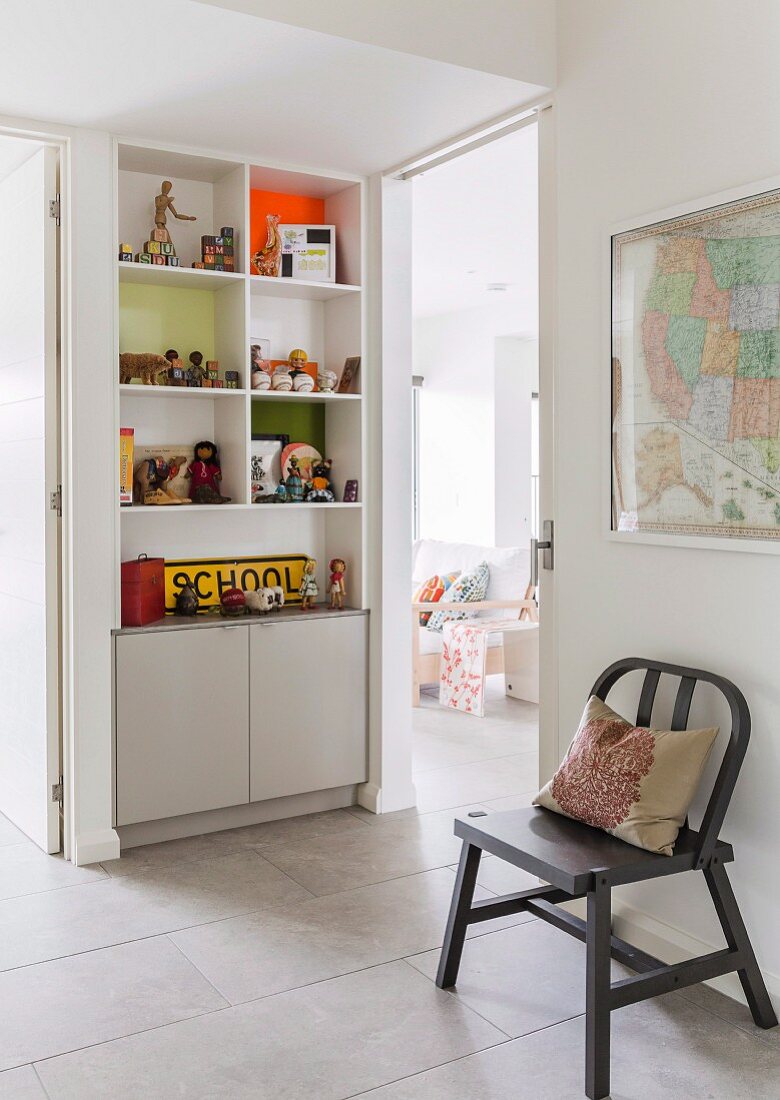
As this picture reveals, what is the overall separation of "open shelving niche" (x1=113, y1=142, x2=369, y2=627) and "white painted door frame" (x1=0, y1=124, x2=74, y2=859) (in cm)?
17

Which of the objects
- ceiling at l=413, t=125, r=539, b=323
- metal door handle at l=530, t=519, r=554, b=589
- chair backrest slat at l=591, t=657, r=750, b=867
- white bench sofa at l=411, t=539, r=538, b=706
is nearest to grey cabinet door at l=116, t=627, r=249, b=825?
metal door handle at l=530, t=519, r=554, b=589

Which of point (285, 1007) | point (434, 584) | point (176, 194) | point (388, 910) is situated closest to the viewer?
point (285, 1007)

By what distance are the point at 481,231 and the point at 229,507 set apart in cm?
242

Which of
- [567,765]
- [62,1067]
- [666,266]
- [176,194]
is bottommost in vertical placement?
[62,1067]

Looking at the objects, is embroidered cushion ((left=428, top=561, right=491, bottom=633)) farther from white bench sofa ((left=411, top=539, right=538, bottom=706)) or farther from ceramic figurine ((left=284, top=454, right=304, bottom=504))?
ceramic figurine ((left=284, top=454, right=304, bottom=504))

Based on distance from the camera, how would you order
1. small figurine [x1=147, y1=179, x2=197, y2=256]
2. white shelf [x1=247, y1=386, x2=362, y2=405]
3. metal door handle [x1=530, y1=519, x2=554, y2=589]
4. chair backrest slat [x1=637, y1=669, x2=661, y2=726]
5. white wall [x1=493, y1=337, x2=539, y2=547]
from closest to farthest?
1. chair backrest slat [x1=637, y1=669, x2=661, y2=726]
2. metal door handle [x1=530, y1=519, x2=554, y2=589]
3. small figurine [x1=147, y1=179, x2=197, y2=256]
4. white shelf [x1=247, y1=386, x2=362, y2=405]
5. white wall [x1=493, y1=337, x2=539, y2=547]

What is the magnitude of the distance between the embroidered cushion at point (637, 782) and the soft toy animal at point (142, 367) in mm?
1931

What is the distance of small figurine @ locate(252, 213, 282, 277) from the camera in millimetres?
3645

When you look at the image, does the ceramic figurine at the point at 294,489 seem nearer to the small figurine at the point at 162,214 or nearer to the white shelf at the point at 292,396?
the white shelf at the point at 292,396

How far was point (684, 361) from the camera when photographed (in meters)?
2.46

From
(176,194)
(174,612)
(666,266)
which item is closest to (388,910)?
(174,612)

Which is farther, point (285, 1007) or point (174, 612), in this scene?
point (174, 612)

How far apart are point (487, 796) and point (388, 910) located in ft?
3.72

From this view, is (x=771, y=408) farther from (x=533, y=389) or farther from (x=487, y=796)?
(x=533, y=389)
